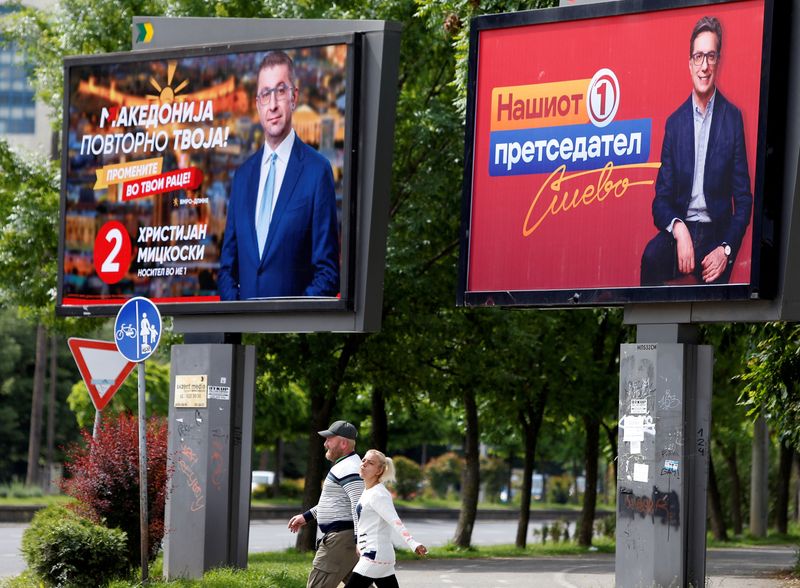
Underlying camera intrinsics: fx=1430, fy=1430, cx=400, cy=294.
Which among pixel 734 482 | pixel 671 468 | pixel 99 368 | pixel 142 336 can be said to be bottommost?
pixel 734 482

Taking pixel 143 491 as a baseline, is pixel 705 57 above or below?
above

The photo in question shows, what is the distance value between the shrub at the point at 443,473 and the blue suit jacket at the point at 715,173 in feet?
188

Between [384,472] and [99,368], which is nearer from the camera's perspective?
[384,472]

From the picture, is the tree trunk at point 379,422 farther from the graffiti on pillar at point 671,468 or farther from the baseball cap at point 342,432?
the baseball cap at point 342,432

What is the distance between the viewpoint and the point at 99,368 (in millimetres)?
17625

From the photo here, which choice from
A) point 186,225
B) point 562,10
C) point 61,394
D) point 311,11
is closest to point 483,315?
point 311,11

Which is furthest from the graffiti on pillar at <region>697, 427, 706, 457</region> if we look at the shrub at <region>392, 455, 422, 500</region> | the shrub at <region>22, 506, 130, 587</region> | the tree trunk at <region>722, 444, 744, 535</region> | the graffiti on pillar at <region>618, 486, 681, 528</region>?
the shrub at <region>392, 455, 422, 500</region>

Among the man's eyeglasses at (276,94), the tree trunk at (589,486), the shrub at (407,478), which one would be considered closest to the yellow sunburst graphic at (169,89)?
the man's eyeglasses at (276,94)

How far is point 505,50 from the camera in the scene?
15.1m

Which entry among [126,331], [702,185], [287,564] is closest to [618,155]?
[702,185]

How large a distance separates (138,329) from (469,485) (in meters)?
18.9

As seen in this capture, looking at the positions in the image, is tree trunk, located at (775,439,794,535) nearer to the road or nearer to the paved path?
the road

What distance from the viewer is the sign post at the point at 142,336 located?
1466 centimetres

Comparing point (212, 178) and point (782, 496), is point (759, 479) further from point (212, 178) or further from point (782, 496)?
point (212, 178)
